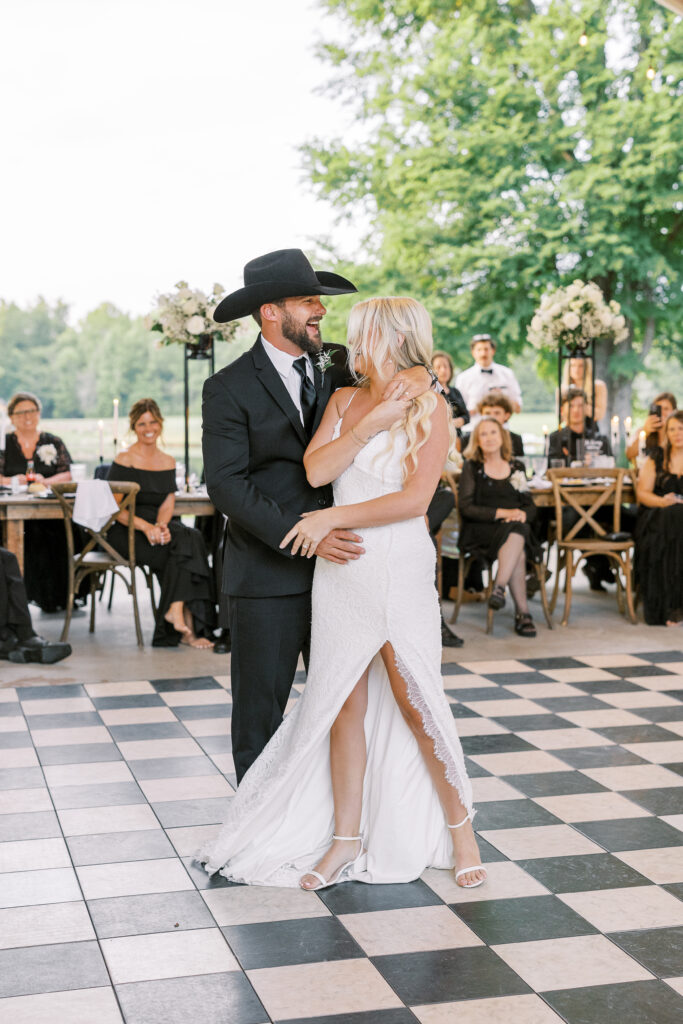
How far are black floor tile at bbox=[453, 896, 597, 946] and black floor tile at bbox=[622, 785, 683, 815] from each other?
86 cm

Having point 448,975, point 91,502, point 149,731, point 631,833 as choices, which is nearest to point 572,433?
point 91,502

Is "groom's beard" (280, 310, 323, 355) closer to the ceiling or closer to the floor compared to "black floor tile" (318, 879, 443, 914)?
closer to the ceiling

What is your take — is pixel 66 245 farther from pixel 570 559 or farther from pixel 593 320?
pixel 570 559

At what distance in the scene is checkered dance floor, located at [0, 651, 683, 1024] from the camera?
255cm

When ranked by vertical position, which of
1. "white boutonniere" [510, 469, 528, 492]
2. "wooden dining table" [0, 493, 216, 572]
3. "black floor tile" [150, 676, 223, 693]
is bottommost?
"black floor tile" [150, 676, 223, 693]

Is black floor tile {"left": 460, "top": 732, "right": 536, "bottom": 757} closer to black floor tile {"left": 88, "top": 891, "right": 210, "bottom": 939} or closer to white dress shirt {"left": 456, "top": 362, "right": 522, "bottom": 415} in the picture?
black floor tile {"left": 88, "top": 891, "right": 210, "bottom": 939}

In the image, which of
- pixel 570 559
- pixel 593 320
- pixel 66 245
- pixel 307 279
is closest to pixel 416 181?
pixel 66 245

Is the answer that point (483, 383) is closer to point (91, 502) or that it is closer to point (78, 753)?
point (91, 502)

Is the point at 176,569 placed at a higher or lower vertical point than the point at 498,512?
lower

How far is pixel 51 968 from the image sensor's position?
8.84 feet

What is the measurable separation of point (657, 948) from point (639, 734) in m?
1.97

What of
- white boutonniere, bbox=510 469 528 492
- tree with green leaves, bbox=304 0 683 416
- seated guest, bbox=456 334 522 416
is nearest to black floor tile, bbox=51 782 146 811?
white boutonniere, bbox=510 469 528 492

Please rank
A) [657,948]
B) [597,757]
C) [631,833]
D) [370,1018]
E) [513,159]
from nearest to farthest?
[370,1018], [657,948], [631,833], [597,757], [513,159]

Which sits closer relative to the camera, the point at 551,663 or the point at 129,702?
the point at 129,702
